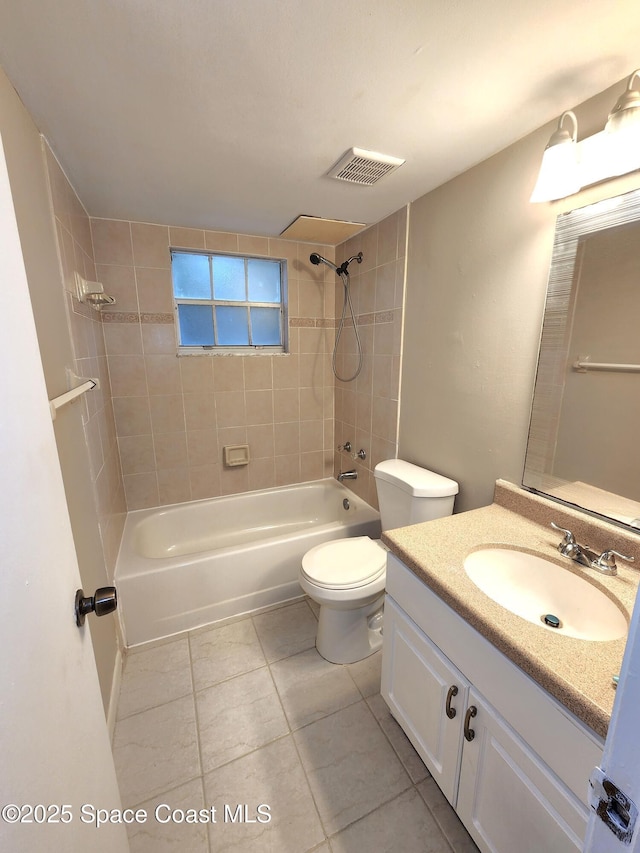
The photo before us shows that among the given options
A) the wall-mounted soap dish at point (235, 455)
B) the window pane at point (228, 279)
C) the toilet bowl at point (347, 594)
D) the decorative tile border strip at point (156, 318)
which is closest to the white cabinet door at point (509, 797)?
the toilet bowl at point (347, 594)

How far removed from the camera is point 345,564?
1661 millimetres

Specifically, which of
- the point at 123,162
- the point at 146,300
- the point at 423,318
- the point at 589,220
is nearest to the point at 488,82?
the point at 589,220

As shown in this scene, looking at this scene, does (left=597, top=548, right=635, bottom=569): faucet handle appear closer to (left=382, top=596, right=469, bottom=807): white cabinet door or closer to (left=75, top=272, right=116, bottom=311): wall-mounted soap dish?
(left=382, top=596, right=469, bottom=807): white cabinet door

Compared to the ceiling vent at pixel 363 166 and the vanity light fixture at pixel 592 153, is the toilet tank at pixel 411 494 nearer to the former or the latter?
the vanity light fixture at pixel 592 153

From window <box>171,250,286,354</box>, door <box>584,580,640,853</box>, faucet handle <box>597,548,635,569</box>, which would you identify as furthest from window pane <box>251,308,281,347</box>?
door <box>584,580,640,853</box>

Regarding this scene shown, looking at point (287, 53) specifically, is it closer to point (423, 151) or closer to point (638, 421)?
point (423, 151)

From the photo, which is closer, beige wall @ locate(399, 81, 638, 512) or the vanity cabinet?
the vanity cabinet

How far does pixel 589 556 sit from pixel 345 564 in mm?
963

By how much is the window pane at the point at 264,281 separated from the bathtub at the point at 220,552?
148cm

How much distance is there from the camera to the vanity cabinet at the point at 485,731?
0.70m

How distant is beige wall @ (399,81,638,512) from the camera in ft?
4.08

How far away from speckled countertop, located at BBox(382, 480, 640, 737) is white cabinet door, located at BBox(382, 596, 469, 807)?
0.24 metres

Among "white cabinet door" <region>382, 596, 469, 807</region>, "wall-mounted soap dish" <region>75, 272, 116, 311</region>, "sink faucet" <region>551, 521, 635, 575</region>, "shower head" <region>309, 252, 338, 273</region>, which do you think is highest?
"shower head" <region>309, 252, 338, 273</region>

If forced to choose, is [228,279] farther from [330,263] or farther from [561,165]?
[561,165]
